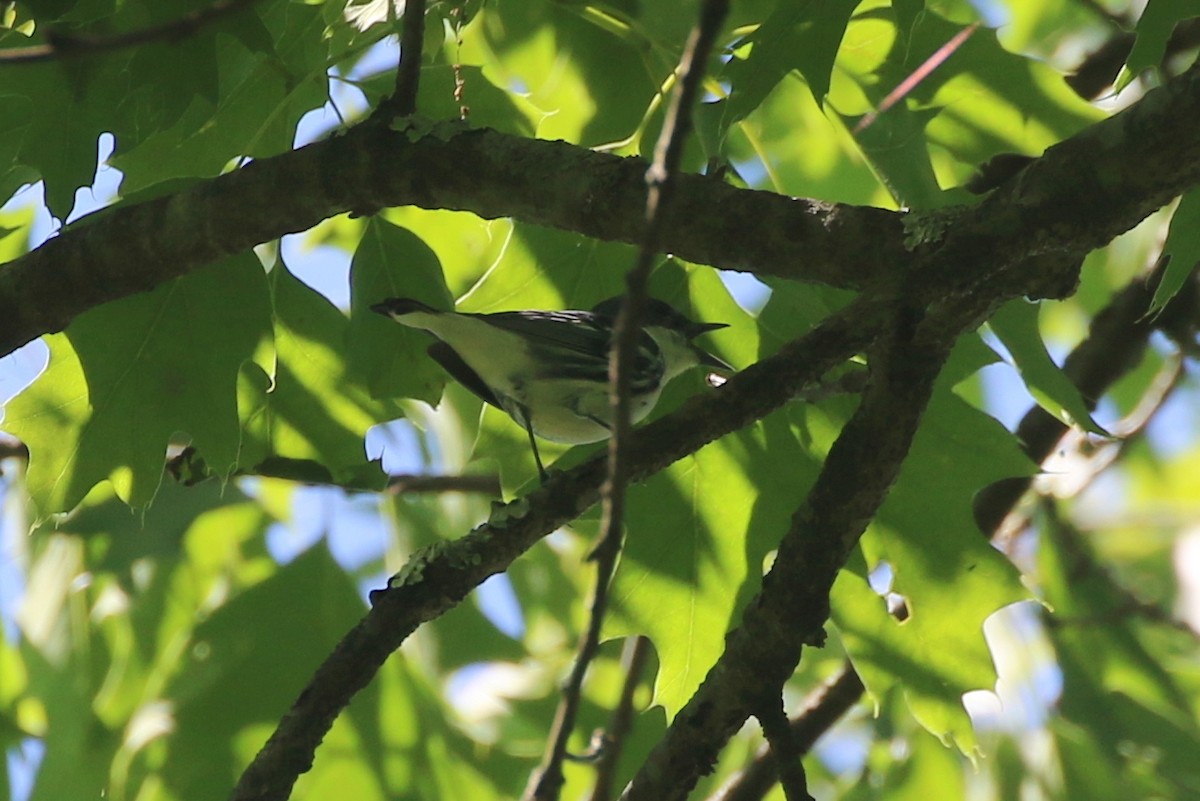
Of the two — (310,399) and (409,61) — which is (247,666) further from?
(409,61)

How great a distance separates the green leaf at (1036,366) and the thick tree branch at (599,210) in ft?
1.90

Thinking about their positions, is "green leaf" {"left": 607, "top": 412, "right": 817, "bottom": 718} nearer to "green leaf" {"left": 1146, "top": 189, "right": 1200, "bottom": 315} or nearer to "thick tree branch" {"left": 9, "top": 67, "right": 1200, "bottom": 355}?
"thick tree branch" {"left": 9, "top": 67, "right": 1200, "bottom": 355}

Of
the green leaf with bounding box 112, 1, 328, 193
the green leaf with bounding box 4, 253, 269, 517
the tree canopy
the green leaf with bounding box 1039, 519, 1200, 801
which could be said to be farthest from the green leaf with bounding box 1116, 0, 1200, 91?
the green leaf with bounding box 1039, 519, 1200, 801

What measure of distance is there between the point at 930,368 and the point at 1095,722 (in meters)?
1.86

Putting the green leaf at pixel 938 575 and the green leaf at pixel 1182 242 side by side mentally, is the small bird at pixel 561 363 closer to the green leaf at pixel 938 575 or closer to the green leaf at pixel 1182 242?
the green leaf at pixel 938 575

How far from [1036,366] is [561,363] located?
1.09m

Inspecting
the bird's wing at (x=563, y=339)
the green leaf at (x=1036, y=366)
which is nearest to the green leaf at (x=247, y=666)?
the bird's wing at (x=563, y=339)

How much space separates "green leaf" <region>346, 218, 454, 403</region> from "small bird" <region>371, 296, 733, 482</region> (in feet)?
0.29

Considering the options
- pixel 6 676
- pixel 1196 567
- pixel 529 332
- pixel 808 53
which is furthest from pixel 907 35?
pixel 6 676

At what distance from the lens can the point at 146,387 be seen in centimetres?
272

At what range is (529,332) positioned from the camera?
289cm

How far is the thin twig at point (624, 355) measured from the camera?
1.02m

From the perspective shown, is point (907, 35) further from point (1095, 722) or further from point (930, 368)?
point (1095, 722)

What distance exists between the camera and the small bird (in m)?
2.86
